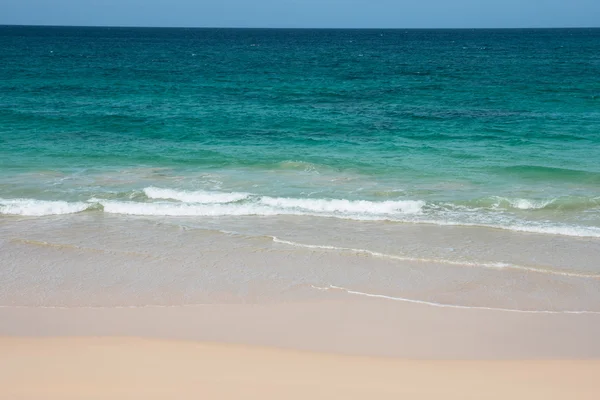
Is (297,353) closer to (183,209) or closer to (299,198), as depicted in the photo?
(183,209)

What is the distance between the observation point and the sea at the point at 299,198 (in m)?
9.20

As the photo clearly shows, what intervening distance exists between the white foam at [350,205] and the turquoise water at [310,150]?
0.04 meters

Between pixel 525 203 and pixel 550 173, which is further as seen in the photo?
pixel 550 173

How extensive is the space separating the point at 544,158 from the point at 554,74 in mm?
25885

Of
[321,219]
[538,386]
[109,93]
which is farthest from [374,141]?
[109,93]

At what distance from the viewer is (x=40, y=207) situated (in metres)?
13.2

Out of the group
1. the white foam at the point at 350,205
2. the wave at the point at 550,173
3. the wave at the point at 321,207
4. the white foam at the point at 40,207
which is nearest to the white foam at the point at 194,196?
the wave at the point at 321,207

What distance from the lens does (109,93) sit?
101 feet

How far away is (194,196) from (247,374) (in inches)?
327

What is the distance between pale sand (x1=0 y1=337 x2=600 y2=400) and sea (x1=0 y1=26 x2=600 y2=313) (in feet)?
5.35

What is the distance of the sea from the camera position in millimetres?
9195

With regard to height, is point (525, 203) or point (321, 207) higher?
point (525, 203)

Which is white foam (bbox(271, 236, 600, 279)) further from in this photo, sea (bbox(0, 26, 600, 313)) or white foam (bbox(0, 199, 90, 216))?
white foam (bbox(0, 199, 90, 216))

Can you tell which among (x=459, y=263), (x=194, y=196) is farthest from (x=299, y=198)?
(x=459, y=263)
